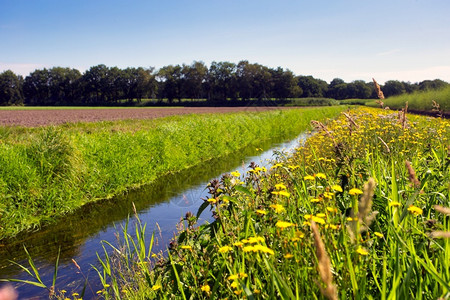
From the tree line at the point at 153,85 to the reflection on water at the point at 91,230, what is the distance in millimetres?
57671

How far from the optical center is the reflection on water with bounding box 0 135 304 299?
4.71 meters

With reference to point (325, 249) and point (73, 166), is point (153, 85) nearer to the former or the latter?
point (73, 166)

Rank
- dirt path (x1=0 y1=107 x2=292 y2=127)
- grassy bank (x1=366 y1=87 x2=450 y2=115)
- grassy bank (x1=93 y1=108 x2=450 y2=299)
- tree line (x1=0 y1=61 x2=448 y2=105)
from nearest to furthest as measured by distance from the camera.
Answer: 1. grassy bank (x1=93 y1=108 x2=450 y2=299)
2. dirt path (x1=0 y1=107 x2=292 y2=127)
3. grassy bank (x1=366 y1=87 x2=450 y2=115)
4. tree line (x1=0 y1=61 x2=448 y2=105)

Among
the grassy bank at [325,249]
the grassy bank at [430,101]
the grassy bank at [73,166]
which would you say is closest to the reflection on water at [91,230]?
the grassy bank at [73,166]

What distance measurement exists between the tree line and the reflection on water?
5767 cm

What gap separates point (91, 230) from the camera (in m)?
6.21

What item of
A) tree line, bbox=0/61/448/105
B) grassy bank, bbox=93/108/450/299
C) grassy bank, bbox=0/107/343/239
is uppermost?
tree line, bbox=0/61/448/105

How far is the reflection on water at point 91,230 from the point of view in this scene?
471 cm

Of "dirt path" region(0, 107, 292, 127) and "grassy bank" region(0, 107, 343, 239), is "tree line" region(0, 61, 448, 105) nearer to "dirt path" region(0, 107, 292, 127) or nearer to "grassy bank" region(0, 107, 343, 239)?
"dirt path" region(0, 107, 292, 127)

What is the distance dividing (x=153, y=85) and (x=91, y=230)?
69473 millimetres

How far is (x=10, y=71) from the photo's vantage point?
71438mm

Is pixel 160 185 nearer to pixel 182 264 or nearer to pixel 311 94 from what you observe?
pixel 182 264

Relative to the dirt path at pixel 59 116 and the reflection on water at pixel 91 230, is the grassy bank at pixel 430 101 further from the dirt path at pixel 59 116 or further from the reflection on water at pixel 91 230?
the dirt path at pixel 59 116

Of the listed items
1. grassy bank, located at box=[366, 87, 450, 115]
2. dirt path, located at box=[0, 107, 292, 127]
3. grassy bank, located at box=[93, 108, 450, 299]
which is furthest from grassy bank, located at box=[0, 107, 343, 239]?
grassy bank, located at box=[366, 87, 450, 115]
